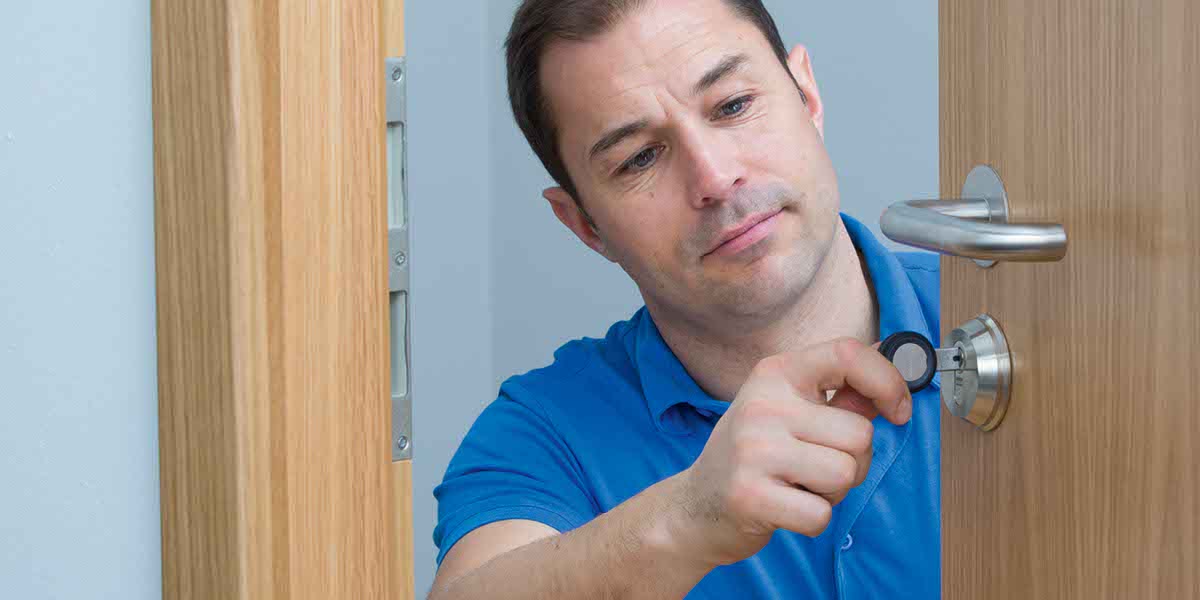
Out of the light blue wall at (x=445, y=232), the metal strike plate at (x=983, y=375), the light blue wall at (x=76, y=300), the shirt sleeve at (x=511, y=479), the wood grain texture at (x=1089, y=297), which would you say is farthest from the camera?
the light blue wall at (x=445, y=232)

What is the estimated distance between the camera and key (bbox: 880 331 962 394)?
0.61 meters

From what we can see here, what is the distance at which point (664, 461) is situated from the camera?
123cm

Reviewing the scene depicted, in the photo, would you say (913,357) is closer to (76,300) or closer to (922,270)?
(76,300)

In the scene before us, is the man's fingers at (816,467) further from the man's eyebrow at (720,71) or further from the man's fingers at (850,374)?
the man's eyebrow at (720,71)

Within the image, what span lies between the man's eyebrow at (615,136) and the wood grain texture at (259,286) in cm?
46

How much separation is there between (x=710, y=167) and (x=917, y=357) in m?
0.53

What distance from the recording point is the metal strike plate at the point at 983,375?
0.58m

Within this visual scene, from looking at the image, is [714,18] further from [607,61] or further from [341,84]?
[341,84]

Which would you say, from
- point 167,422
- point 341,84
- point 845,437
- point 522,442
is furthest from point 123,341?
point 522,442

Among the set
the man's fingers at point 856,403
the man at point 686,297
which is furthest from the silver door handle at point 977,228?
the man at point 686,297

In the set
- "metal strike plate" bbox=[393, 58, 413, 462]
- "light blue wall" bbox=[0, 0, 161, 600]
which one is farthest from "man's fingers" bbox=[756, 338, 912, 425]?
"light blue wall" bbox=[0, 0, 161, 600]

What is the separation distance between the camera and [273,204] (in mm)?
693

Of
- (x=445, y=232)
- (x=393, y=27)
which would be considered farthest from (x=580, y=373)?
(x=445, y=232)

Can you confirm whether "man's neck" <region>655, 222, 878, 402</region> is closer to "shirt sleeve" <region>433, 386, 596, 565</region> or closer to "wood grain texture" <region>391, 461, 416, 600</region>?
"shirt sleeve" <region>433, 386, 596, 565</region>
